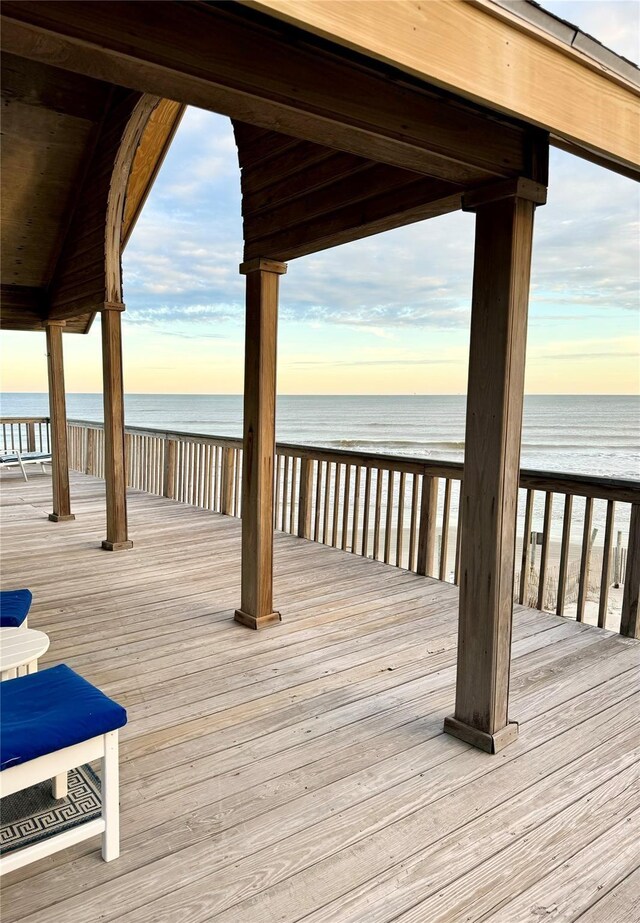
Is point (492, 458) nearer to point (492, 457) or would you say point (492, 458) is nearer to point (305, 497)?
point (492, 457)

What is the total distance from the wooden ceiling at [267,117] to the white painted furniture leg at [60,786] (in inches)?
83.7

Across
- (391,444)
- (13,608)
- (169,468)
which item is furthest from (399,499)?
(391,444)

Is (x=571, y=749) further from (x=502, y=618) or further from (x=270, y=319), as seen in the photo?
(x=270, y=319)

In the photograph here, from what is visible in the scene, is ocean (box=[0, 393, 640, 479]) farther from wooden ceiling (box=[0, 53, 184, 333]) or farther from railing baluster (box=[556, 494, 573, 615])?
railing baluster (box=[556, 494, 573, 615])

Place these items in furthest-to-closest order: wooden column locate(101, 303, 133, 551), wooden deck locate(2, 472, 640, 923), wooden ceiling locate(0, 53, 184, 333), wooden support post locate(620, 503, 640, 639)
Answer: wooden column locate(101, 303, 133, 551) → wooden ceiling locate(0, 53, 184, 333) → wooden support post locate(620, 503, 640, 639) → wooden deck locate(2, 472, 640, 923)

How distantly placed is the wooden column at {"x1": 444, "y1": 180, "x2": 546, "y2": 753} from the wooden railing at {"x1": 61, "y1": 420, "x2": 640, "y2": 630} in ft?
4.40

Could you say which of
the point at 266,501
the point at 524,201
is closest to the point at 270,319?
the point at 266,501

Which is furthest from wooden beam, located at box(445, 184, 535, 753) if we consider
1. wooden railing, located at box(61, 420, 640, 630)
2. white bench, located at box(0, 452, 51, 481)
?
white bench, located at box(0, 452, 51, 481)

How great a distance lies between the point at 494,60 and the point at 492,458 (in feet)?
4.26

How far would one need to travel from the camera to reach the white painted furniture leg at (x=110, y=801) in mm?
1729

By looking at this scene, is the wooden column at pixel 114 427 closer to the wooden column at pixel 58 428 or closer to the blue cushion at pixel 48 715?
the wooden column at pixel 58 428

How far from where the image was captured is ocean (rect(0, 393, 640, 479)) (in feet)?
72.3

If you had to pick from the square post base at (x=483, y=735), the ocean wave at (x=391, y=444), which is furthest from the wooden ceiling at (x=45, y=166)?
the ocean wave at (x=391, y=444)

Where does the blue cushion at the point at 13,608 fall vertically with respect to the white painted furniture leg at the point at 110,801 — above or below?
above
